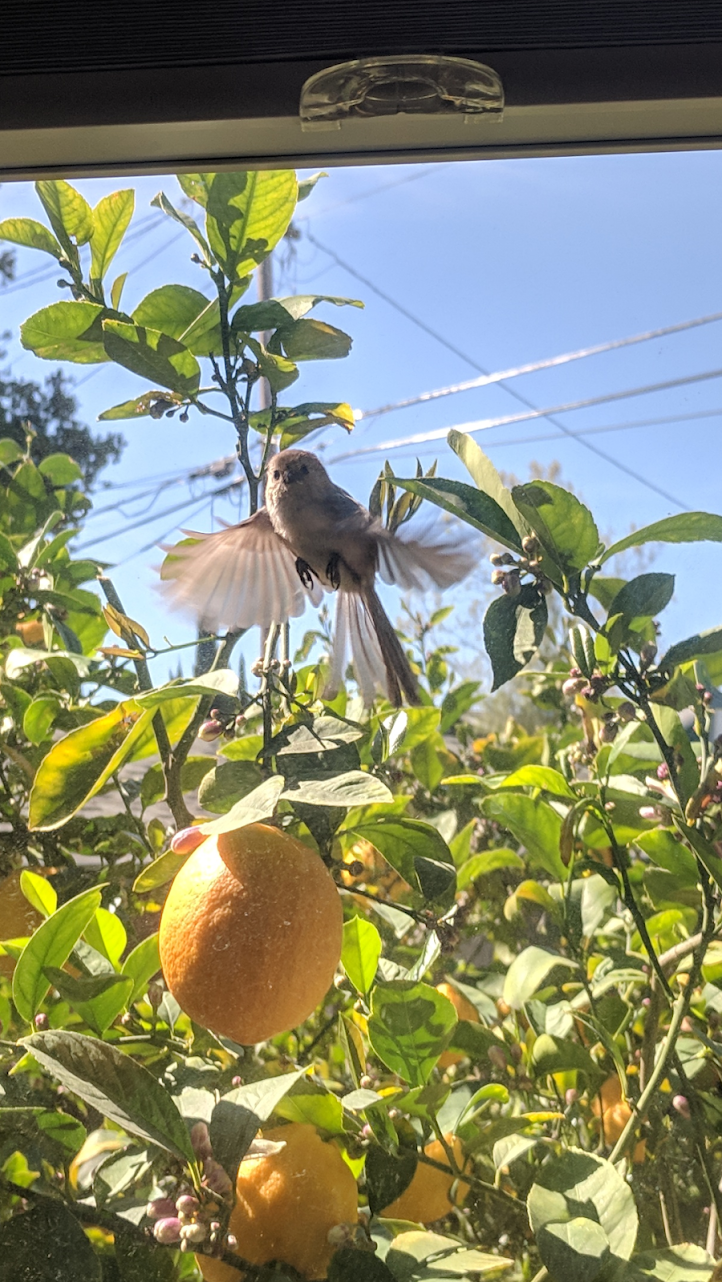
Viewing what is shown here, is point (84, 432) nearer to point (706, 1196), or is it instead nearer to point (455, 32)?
point (455, 32)

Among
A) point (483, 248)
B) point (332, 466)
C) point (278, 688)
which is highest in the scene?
point (483, 248)

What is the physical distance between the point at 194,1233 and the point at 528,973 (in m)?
0.23

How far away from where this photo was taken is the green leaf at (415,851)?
583 millimetres

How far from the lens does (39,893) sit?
2.04 ft

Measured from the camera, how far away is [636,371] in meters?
0.68

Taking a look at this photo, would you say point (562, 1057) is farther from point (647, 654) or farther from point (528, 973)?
point (647, 654)

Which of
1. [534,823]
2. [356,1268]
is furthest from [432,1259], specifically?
[534,823]

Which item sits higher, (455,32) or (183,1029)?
(455,32)

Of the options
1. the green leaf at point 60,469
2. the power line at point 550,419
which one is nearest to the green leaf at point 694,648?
the power line at point 550,419

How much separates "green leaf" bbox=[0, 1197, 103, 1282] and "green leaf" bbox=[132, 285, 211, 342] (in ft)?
1.80

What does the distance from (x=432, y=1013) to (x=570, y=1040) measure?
0.10 m

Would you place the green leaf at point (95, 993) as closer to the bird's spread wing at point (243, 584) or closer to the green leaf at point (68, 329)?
the bird's spread wing at point (243, 584)

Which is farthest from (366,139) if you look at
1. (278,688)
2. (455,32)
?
(278,688)

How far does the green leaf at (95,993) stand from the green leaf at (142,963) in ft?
0.04
